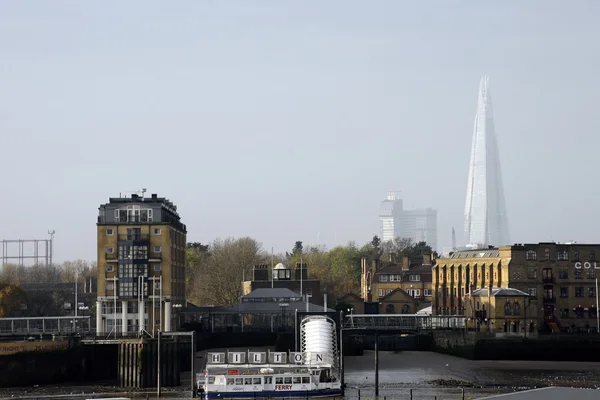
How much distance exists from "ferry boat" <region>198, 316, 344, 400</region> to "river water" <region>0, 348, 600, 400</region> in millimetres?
2622

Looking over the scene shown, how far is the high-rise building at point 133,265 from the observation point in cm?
13388

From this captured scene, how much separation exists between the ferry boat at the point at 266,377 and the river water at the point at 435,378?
2.62m

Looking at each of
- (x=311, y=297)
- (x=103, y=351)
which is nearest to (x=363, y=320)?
(x=311, y=297)

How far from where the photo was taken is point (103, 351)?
115 metres

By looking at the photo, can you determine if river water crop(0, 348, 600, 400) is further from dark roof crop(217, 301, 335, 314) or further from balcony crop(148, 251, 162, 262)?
dark roof crop(217, 301, 335, 314)

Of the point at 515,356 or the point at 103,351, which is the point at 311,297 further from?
the point at 103,351

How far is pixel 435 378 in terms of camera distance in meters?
111

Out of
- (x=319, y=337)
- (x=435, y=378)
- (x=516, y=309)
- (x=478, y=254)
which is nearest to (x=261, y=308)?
(x=478, y=254)

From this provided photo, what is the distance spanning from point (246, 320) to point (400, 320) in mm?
20574

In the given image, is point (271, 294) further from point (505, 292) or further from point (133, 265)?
point (133, 265)

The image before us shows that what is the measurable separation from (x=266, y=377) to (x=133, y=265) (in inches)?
1793

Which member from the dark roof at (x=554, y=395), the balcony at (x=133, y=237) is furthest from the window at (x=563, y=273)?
the dark roof at (x=554, y=395)

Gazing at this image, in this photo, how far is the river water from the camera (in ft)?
314

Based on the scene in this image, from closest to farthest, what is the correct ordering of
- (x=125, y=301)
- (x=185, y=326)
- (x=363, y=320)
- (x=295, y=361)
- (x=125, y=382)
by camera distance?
1. (x=295, y=361)
2. (x=125, y=382)
3. (x=125, y=301)
4. (x=185, y=326)
5. (x=363, y=320)
